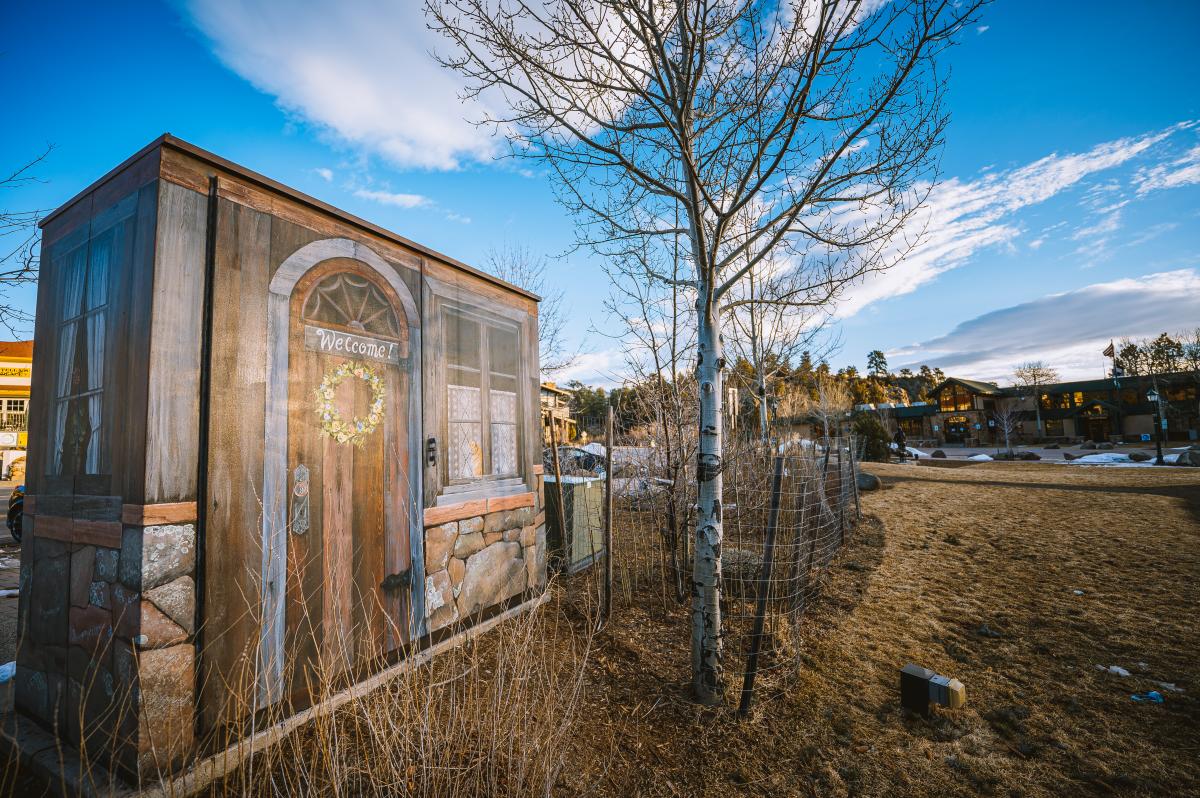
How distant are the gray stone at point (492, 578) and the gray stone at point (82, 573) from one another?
2.36 metres

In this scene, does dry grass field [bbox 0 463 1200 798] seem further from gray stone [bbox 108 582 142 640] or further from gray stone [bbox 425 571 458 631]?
gray stone [bbox 108 582 142 640]

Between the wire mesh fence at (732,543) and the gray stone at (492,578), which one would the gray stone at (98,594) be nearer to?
the gray stone at (492,578)

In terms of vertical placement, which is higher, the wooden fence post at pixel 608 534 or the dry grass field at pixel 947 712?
the wooden fence post at pixel 608 534

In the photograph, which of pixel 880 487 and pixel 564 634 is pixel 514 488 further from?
pixel 880 487

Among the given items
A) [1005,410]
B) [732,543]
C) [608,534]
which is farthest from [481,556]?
[1005,410]

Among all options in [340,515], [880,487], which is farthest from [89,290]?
[880,487]

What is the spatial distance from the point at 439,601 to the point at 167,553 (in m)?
2.00

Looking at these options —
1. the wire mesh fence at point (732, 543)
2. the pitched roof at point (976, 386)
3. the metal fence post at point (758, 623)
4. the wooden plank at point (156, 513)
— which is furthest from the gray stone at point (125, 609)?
the pitched roof at point (976, 386)

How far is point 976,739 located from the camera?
3057 millimetres

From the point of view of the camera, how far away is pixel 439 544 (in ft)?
13.5

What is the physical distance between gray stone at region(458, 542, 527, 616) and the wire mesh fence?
49 centimetres

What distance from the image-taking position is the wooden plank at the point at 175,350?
2.57 meters

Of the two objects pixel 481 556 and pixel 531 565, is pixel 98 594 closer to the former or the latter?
pixel 481 556

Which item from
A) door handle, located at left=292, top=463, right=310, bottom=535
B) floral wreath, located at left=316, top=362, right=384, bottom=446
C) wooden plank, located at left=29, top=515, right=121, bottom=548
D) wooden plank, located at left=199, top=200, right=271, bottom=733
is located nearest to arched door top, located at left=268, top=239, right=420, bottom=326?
wooden plank, located at left=199, top=200, right=271, bottom=733
